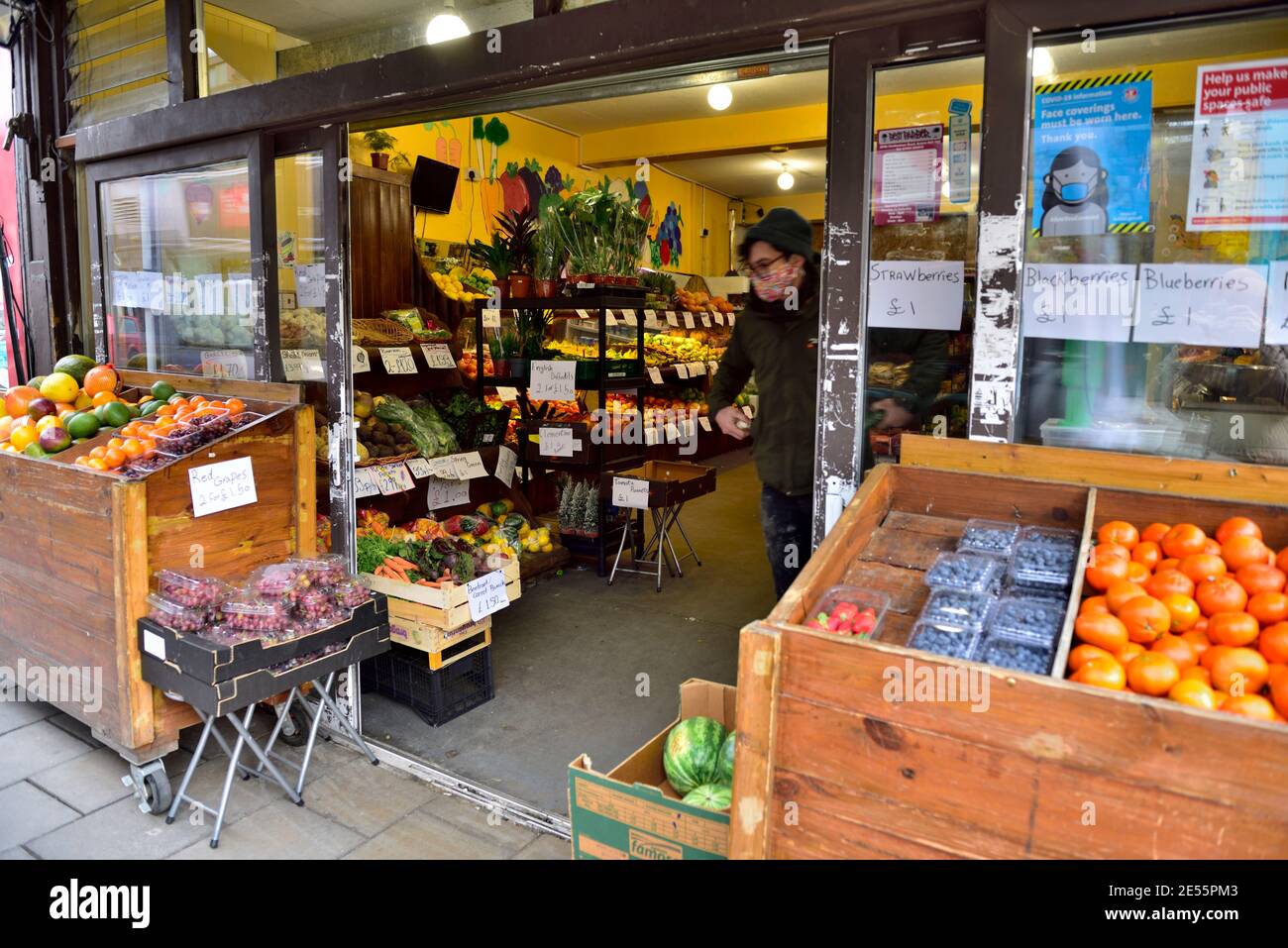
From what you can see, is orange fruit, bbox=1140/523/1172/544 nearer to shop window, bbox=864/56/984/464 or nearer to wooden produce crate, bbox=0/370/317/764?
shop window, bbox=864/56/984/464

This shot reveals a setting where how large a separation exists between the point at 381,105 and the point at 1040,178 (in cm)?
233

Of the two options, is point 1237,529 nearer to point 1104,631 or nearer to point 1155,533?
point 1155,533

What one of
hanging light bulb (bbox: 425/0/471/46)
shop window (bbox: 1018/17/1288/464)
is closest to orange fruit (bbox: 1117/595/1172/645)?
shop window (bbox: 1018/17/1288/464)

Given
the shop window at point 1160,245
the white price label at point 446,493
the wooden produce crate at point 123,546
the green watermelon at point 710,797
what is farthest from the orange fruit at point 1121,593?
the white price label at point 446,493

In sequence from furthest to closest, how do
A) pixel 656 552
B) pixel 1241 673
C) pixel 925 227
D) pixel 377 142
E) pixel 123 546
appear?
pixel 377 142
pixel 656 552
pixel 123 546
pixel 925 227
pixel 1241 673

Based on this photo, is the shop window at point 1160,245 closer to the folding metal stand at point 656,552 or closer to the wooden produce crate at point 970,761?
the wooden produce crate at point 970,761

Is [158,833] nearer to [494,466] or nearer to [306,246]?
[306,246]

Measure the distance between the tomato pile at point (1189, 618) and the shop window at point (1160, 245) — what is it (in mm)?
362

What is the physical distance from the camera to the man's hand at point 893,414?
2.41m

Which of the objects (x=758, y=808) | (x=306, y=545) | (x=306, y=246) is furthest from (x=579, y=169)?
(x=758, y=808)

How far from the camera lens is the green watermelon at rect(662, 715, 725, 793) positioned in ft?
7.55

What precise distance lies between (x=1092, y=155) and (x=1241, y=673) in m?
1.23

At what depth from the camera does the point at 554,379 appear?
18.6 ft

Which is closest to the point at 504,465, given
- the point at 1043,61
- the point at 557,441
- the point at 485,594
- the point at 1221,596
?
the point at 557,441
